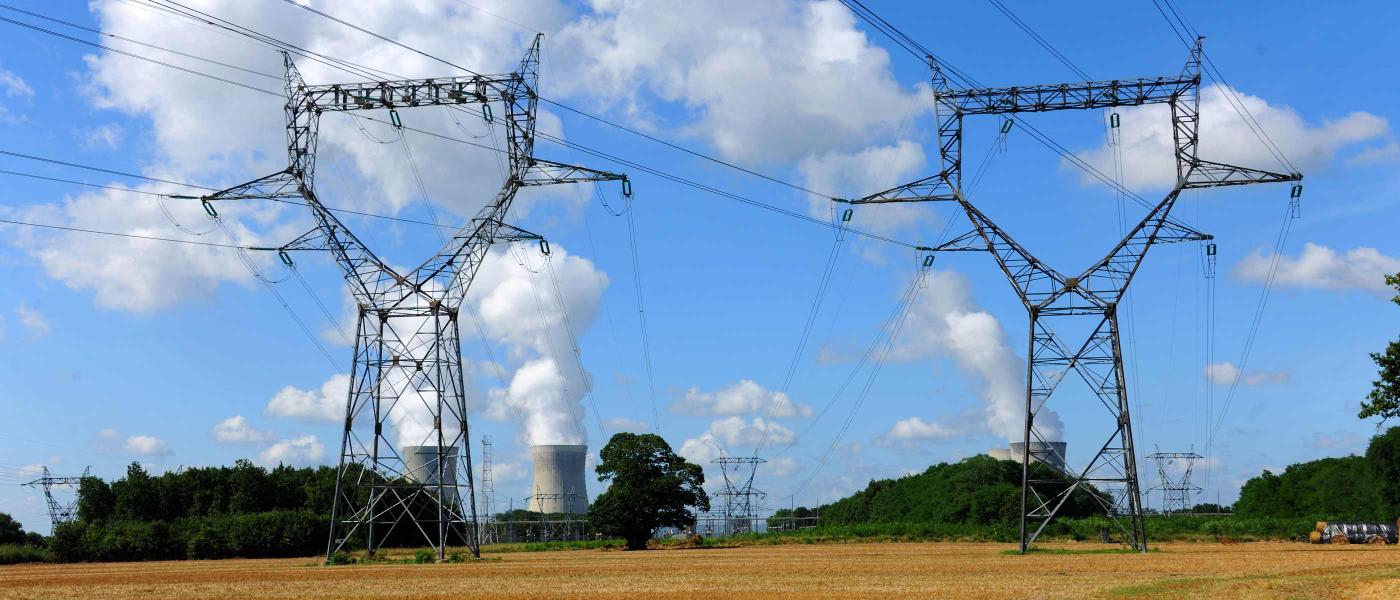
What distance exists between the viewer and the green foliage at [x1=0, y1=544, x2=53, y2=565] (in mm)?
85050

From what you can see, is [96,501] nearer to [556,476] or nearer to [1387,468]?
[556,476]

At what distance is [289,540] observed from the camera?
276 ft

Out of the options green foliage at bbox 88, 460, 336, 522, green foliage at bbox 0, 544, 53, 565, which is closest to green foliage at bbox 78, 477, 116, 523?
green foliage at bbox 88, 460, 336, 522

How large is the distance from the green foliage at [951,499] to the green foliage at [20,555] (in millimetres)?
83589

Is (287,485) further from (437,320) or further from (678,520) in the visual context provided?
(437,320)

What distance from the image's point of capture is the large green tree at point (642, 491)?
3462 inches

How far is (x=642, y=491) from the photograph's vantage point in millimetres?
88312

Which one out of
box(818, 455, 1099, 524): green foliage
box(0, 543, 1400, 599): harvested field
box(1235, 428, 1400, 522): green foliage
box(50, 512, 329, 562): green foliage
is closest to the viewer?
box(0, 543, 1400, 599): harvested field

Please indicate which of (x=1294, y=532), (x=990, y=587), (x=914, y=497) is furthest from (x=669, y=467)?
(x=914, y=497)

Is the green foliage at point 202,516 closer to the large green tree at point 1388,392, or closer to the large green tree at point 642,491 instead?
the large green tree at point 642,491

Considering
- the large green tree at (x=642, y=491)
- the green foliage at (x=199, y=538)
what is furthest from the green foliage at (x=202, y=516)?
the large green tree at (x=642, y=491)

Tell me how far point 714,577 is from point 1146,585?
1524 centimetres

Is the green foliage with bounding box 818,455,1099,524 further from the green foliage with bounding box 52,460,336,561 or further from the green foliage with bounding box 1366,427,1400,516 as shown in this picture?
the green foliage with bounding box 52,460,336,561

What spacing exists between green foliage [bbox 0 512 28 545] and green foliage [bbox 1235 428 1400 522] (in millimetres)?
115945
